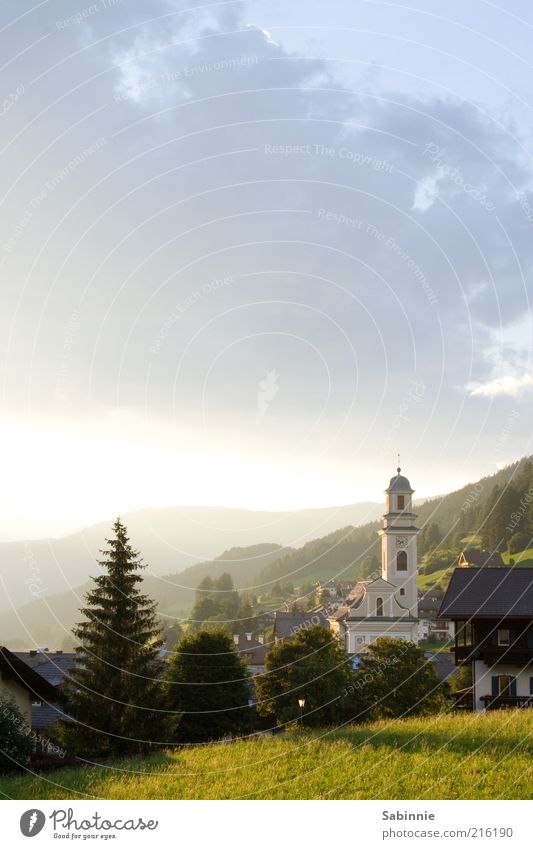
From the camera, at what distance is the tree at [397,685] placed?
5062 cm

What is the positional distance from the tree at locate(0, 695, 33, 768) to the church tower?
86098 millimetres

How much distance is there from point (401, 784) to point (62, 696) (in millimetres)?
19871

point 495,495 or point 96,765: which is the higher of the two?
point 495,495

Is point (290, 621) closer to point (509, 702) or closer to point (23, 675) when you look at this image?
point (509, 702)

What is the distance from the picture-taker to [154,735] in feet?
131

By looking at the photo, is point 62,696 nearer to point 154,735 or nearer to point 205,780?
point 154,735

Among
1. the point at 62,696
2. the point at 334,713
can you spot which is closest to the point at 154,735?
the point at 62,696

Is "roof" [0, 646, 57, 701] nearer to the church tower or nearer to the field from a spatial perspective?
the field

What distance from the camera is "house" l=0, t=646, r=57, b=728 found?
34.6 metres

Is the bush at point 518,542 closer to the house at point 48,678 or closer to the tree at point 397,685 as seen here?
the house at point 48,678

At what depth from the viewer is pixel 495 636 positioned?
1921 inches

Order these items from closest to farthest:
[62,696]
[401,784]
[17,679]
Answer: [401,784]
[17,679]
[62,696]

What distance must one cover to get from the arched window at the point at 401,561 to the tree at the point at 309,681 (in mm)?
49395

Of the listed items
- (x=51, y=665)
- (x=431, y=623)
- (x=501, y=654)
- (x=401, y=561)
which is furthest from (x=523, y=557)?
(x=501, y=654)
